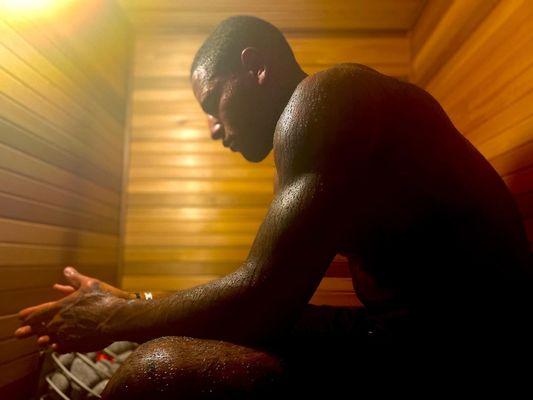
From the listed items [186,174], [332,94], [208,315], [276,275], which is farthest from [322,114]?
[186,174]

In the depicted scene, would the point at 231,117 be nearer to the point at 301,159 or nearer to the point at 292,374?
the point at 301,159

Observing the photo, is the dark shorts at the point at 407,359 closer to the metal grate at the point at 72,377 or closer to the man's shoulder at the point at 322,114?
the man's shoulder at the point at 322,114

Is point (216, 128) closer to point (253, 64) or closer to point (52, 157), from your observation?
point (253, 64)

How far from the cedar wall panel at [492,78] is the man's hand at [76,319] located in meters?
2.01

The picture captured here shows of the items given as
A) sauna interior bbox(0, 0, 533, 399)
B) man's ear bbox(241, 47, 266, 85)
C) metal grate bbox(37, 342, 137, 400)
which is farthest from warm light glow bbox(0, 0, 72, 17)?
metal grate bbox(37, 342, 137, 400)

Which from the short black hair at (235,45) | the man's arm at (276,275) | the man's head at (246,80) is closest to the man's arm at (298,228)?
the man's arm at (276,275)

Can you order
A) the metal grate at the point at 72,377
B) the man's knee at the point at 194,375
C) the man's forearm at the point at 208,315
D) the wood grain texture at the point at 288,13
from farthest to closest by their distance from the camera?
the wood grain texture at the point at 288,13 < the metal grate at the point at 72,377 < the man's forearm at the point at 208,315 < the man's knee at the point at 194,375

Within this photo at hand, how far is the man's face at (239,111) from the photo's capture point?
6.59 ft

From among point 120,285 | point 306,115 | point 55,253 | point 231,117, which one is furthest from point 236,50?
point 120,285

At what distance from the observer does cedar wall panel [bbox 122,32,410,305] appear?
3826 millimetres

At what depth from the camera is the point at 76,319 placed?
1.54m

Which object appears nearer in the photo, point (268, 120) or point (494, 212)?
point (494, 212)

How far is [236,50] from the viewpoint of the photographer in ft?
6.76

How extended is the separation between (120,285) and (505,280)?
10.6 ft
